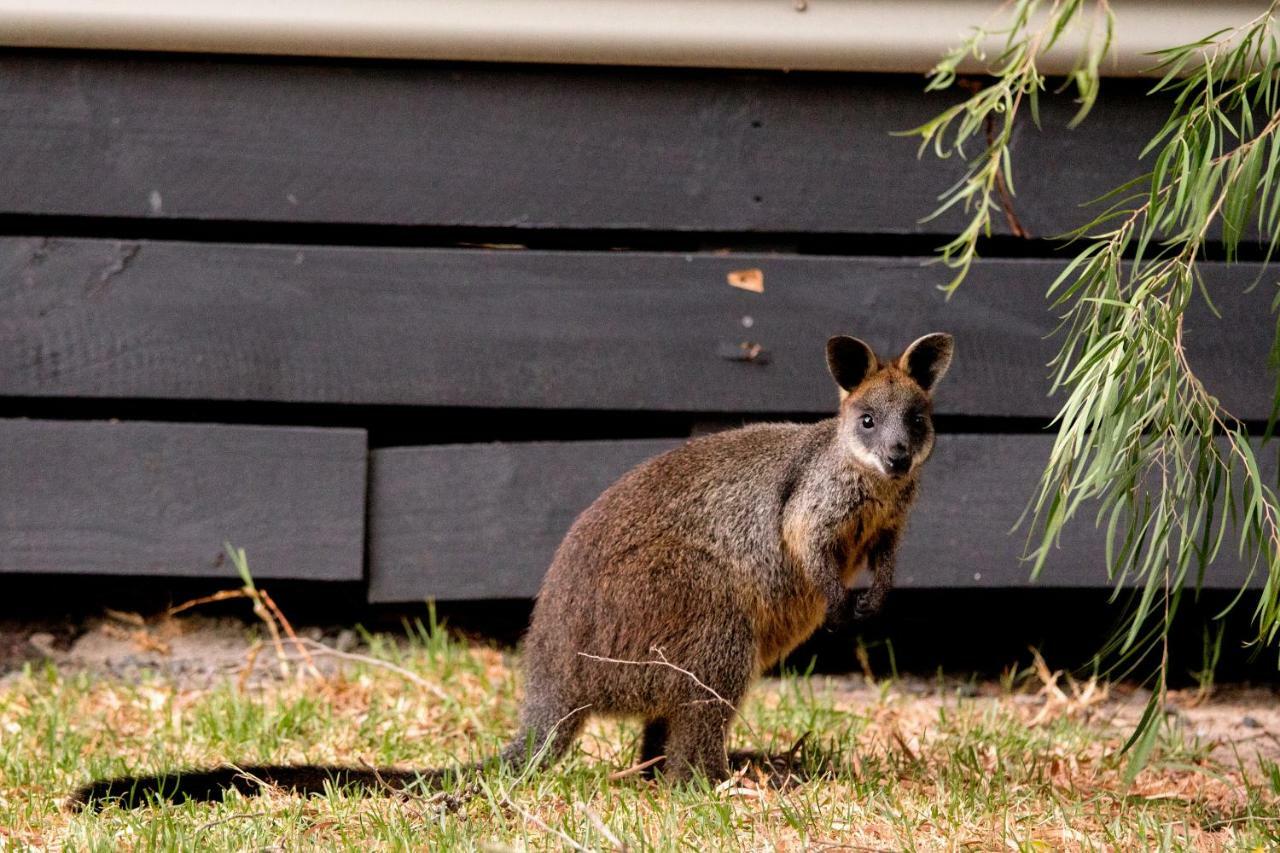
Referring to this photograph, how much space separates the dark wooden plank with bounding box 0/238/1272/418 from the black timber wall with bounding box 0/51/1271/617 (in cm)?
1

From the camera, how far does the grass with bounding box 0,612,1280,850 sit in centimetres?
328

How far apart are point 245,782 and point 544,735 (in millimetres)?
834

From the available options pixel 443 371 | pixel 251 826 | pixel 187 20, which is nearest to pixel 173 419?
pixel 443 371

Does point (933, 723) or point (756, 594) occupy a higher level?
point (756, 594)

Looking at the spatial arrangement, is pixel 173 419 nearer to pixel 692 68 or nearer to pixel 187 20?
pixel 187 20

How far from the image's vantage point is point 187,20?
496 cm

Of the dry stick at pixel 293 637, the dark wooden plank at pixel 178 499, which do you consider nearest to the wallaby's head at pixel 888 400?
the dark wooden plank at pixel 178 499

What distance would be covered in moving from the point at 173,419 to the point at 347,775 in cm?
238

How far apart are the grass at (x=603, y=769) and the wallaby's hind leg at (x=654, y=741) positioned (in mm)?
80

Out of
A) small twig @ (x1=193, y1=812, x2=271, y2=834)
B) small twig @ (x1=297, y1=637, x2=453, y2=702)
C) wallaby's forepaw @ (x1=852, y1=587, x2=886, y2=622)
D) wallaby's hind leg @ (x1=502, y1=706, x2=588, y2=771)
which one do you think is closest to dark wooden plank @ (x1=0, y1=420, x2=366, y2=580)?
small twig @ (x1=297, y1=637, x2=453, y2=702)

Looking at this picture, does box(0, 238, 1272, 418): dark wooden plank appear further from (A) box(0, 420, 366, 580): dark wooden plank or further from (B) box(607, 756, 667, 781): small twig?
(B) box(607, 756, 667, 781): small twig

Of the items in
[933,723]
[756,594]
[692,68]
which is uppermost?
[692,68]

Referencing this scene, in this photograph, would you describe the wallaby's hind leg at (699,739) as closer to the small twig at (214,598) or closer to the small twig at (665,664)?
the small twig at (665,664)

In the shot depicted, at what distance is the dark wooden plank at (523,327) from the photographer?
17.3ft
